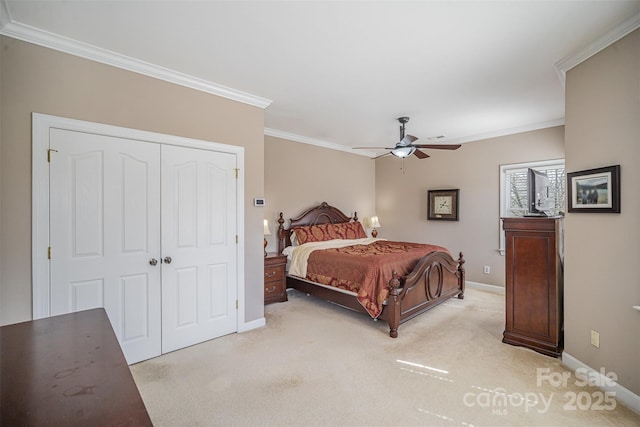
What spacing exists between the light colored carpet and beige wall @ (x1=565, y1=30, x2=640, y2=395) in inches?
14.9

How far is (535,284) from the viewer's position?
289 centimetres

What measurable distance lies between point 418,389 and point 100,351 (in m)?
2.15

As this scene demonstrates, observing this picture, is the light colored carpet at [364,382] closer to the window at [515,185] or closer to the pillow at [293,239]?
the pillow at [293,239]

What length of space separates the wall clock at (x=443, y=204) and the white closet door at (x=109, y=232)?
483 cm

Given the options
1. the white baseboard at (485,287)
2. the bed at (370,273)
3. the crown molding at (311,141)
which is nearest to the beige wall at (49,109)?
the crown molding at (311,141)

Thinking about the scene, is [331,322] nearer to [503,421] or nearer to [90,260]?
[503,421]

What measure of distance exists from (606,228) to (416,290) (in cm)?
194

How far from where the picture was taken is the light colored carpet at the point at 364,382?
1.98 m

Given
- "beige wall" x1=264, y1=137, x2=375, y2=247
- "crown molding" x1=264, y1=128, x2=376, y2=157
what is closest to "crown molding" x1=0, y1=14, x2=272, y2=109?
"crown molding" x1=264, y1=128, x2=376, y2=157

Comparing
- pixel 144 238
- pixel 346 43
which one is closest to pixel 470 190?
pixel 346 43

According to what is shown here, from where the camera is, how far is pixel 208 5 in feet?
6.39

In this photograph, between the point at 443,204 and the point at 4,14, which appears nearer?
the point at 4,14

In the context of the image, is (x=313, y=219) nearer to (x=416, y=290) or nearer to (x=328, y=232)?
(x=328, y=232)

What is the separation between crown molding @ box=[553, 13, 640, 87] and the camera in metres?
2.09
